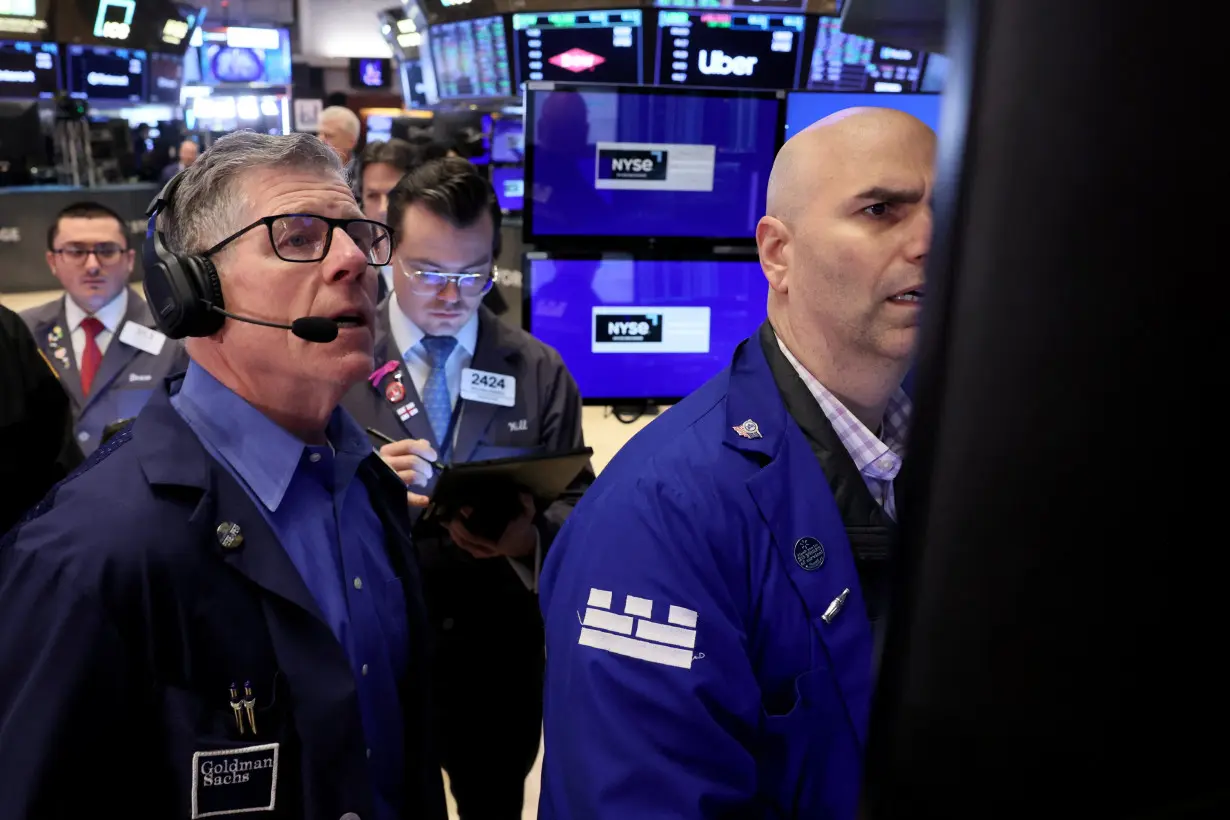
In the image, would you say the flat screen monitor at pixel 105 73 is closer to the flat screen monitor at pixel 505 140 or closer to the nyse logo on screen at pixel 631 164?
the flat screen monitor at pixel 505 140

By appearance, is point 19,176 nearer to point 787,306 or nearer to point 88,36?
point 88,36

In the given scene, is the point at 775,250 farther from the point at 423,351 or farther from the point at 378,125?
the point at 378,125

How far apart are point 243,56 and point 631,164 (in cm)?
1396

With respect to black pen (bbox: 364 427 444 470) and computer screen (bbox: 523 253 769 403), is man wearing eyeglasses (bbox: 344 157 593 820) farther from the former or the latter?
computer screen (bbox: 523 253 769 403)

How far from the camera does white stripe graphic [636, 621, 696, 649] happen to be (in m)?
0.96

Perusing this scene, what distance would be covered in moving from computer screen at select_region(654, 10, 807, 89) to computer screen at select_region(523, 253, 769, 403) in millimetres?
2882

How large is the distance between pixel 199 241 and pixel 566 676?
777 millimetres

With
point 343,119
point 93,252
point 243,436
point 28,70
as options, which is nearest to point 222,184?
point 243,436

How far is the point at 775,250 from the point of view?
1250mm

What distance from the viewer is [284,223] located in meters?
1.25

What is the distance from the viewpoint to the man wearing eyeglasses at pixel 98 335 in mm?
3260

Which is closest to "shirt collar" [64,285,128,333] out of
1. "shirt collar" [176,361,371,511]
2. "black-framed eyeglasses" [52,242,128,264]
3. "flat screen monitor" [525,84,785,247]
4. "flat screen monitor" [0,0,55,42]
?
"black-framed eyeglasses" [52,242,128,264]

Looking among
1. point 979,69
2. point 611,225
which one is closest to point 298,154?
point 979,69

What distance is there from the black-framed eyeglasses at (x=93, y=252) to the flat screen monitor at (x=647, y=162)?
1840 mm
